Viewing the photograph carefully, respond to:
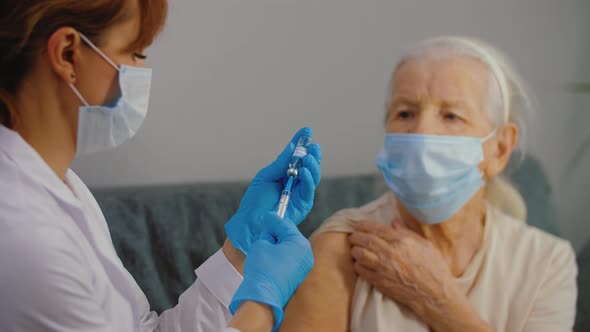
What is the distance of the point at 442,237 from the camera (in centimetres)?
150

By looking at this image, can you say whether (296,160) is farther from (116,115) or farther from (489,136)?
(489,136)

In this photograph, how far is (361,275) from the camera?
4.43 ft

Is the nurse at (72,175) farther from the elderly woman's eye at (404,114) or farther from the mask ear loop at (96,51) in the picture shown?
the elderly woman's eye at (404,114)

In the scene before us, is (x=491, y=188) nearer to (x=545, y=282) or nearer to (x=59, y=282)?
(x=545, y=282)

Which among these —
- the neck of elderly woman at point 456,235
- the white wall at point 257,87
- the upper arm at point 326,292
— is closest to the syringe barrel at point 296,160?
the white wall at point 257,87

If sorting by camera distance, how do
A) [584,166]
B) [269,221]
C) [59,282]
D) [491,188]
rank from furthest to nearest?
[584,166], [491,188], [269,221], [59,282]

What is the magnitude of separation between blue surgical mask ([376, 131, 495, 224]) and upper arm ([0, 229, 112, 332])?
84 cm

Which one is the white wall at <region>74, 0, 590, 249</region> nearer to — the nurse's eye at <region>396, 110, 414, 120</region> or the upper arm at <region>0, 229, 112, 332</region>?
the nurse's eye at <region>396, 110, 414, 120</region>

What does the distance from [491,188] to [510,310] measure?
39cm

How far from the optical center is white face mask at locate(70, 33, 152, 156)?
83 centimetres

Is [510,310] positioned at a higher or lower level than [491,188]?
lower

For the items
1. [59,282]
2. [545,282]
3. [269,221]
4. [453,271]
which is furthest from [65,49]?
[545,282]

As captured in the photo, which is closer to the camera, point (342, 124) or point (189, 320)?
point (189, 320)

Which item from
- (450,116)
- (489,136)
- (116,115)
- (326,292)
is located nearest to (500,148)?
(489,136)
